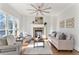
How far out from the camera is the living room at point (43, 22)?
361cm

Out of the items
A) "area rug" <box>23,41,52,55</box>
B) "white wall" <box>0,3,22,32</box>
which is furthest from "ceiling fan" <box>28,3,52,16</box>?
"area rug" <box>23,41,52,55</box>

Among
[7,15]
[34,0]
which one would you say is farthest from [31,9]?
[7,15]

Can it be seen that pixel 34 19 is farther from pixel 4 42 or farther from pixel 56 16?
pixel 4 42

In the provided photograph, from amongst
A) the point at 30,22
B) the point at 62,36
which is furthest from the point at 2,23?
the point at 62,36

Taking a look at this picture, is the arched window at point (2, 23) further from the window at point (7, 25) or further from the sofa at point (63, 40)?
the sofa at point (63, 40)

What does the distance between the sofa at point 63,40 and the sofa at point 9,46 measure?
3.10ft

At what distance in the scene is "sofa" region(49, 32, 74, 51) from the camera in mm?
3709

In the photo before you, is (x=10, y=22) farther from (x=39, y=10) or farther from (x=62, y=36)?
(x=62, y=36)

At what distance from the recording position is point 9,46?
3.62 m

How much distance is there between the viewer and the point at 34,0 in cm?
355

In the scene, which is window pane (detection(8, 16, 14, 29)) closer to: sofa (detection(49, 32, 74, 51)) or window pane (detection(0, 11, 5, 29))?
window pane (detection(0, 11, 5, 29))

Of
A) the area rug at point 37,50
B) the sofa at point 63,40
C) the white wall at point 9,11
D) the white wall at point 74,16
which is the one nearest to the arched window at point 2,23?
the white wall at point 9,11
